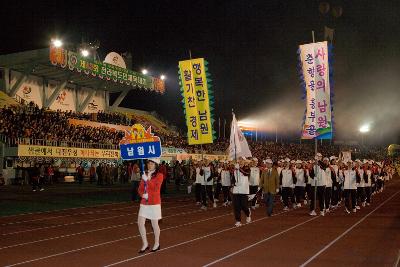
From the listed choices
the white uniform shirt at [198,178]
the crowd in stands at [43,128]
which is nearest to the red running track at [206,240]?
the white uniform shirt at [198,178]

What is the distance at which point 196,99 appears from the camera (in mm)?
21359

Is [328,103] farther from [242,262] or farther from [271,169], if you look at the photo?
[242,262]

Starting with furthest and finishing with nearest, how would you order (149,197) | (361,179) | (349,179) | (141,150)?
(361,179) → (349,179) → (141,150) → (149,197)

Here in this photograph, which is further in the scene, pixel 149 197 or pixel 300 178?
pixel 300 178

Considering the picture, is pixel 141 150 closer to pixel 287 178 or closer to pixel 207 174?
pixel 207 174

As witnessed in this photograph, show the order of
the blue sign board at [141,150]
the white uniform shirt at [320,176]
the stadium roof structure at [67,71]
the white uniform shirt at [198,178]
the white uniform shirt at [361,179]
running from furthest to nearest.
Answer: the stadium roof structure at [67,71] < the white uniform shirt at [198,178] < the white uniform shirt at [361,179] < the white uniform shirt at [320,176] < the blue sign board at [141,150]

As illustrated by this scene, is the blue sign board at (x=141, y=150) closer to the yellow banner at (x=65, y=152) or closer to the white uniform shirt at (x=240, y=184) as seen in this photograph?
the white uniform shirt at (x=240, y=184)

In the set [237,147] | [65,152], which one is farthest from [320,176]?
[65,152]

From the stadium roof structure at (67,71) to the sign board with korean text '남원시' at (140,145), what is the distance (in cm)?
3383

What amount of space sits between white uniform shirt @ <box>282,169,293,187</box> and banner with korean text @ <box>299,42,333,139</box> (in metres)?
2.21

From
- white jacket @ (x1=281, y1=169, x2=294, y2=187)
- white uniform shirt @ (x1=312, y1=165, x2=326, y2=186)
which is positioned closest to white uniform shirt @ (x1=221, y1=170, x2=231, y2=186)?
white jacket @ (x1=281, y1=169, x2=294, y2=187)

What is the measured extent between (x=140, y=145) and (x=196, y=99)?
41.1 feet

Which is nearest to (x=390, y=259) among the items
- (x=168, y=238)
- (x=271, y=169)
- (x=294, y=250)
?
(x=294, y=250)

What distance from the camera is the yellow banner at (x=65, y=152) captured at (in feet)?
106
